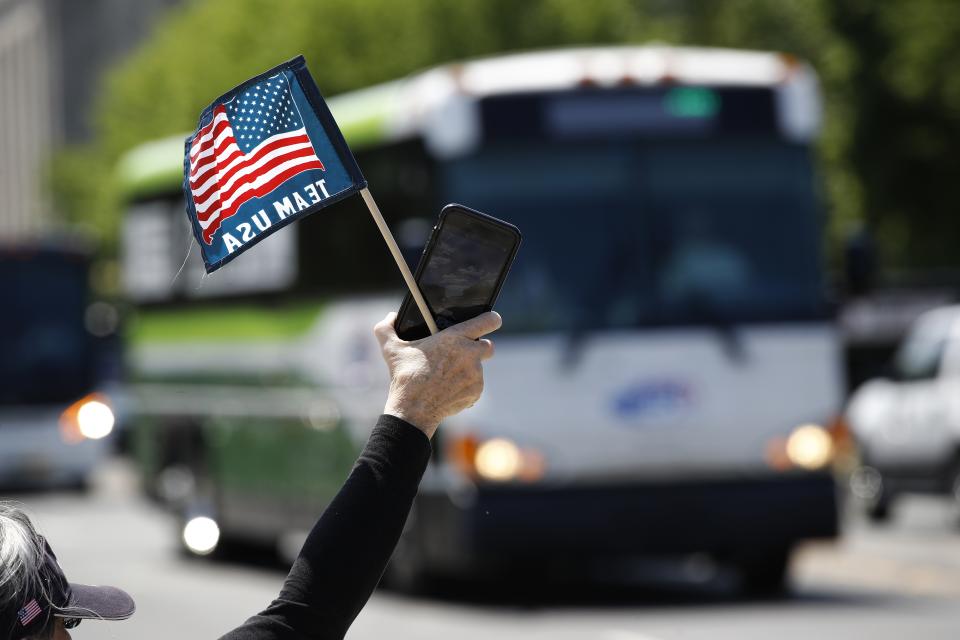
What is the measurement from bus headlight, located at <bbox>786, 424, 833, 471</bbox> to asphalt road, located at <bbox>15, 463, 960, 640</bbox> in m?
0.62

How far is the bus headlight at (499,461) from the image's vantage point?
1191 centimetres

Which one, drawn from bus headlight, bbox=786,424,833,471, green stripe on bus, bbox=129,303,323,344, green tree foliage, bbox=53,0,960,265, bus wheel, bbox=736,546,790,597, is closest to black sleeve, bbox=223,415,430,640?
bus headlight, bbox=786,424,833,471

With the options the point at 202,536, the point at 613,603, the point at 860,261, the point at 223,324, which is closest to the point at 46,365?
the point at 223,324

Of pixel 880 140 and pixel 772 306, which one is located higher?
pixel 880 140

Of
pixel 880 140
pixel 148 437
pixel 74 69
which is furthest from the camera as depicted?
pixel 74 69

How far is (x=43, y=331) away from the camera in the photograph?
26062 millimetres

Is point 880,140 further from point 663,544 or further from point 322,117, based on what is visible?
point 322,117

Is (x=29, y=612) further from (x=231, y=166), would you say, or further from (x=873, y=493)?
(x=873, y=493)

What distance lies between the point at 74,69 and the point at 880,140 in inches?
3423

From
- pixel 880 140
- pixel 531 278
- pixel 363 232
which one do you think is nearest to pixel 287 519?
pixel 363 232

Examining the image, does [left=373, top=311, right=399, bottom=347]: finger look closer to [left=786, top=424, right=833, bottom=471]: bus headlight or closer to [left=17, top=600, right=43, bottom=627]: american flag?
[left=17, top=600, right=43, bottom=627]: american flag

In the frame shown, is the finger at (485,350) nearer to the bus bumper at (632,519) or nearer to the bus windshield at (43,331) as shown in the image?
the bus bumper at (632,519)

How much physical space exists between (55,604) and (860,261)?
36.0 ft

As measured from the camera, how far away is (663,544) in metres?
11.9
